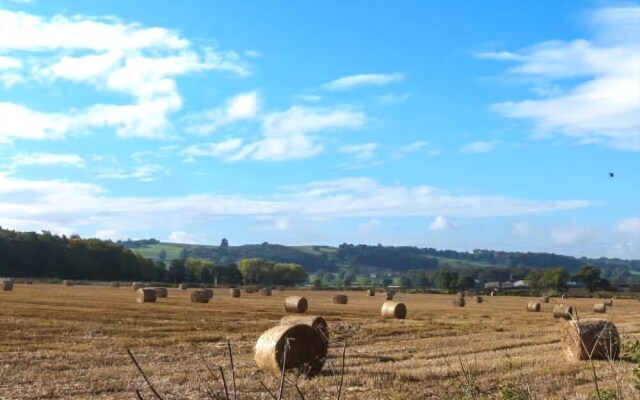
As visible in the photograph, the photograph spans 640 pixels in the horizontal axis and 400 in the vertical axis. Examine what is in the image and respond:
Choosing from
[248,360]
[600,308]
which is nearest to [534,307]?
[600,308]

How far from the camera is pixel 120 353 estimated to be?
1759 cm

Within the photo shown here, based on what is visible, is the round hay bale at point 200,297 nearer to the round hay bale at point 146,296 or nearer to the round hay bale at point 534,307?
the round hay bale at point 146,296

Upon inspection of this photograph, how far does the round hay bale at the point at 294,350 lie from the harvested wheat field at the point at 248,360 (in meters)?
0.27

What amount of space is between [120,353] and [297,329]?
4.76 meters

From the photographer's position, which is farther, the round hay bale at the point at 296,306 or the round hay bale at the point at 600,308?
the round hay bale at the point at 600,308

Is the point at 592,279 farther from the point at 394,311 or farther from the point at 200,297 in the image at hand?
the point at 394,311

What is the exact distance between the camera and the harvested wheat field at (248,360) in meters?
11.7

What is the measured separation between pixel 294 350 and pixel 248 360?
2.06 meters

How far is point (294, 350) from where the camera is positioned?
15.1m

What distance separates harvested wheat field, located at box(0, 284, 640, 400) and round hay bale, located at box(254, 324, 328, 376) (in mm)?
268

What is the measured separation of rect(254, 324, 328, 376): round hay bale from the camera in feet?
48.0

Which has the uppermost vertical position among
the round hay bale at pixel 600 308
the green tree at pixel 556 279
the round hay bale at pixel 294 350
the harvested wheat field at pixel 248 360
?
the green tree at pixel 556 279

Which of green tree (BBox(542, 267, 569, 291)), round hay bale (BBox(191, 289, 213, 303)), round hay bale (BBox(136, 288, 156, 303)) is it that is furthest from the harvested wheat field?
green tree (BBox(542, 267, 569, 291))

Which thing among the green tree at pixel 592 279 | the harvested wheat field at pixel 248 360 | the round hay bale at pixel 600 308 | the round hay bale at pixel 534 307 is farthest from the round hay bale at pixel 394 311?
the green tree at pixel 592 279
